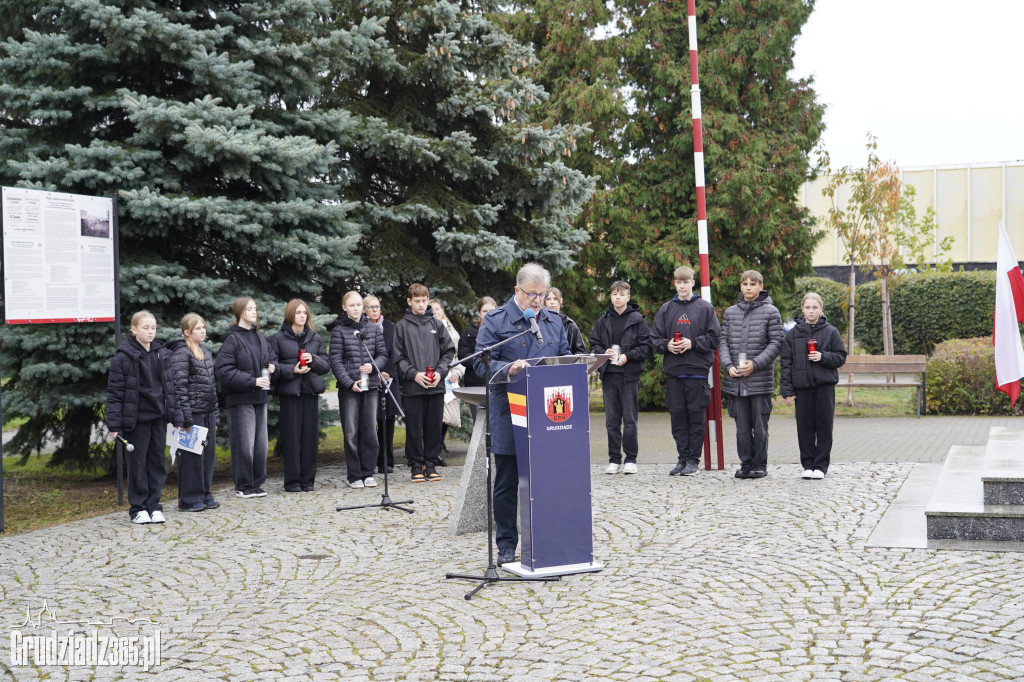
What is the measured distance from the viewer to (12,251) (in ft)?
28.7

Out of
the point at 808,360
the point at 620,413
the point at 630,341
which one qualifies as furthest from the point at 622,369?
the point at 808,360

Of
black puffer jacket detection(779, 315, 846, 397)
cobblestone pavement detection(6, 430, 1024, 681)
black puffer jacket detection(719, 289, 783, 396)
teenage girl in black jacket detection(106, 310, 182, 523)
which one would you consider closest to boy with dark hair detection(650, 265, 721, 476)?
black puffer jacket detection(719, 289, 783, 396)

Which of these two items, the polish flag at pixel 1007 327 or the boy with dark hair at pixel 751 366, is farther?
the boy with dark hair at pixel 751 366

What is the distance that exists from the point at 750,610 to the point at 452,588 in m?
1.88

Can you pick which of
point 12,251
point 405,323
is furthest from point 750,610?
point 12,251

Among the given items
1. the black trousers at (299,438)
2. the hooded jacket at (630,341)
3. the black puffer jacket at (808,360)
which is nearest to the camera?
the black puffer jacket at (808,360)

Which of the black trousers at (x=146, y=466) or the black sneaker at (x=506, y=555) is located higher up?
the black trousers at (x=146, y=466)

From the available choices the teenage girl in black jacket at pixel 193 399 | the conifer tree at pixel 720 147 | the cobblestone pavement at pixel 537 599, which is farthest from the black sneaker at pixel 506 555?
the conifer tree at pixel 720 147

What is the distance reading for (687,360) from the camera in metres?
10.6

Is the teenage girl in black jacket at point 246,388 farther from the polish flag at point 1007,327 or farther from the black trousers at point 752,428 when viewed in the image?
the polish flag at point 1007,327

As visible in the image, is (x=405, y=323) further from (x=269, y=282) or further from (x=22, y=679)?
(x=22, y=679)

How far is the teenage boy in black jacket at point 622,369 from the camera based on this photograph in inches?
432

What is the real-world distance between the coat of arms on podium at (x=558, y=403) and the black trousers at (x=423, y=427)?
479 centimetres

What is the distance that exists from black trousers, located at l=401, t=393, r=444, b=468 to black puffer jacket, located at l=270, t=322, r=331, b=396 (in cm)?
108
